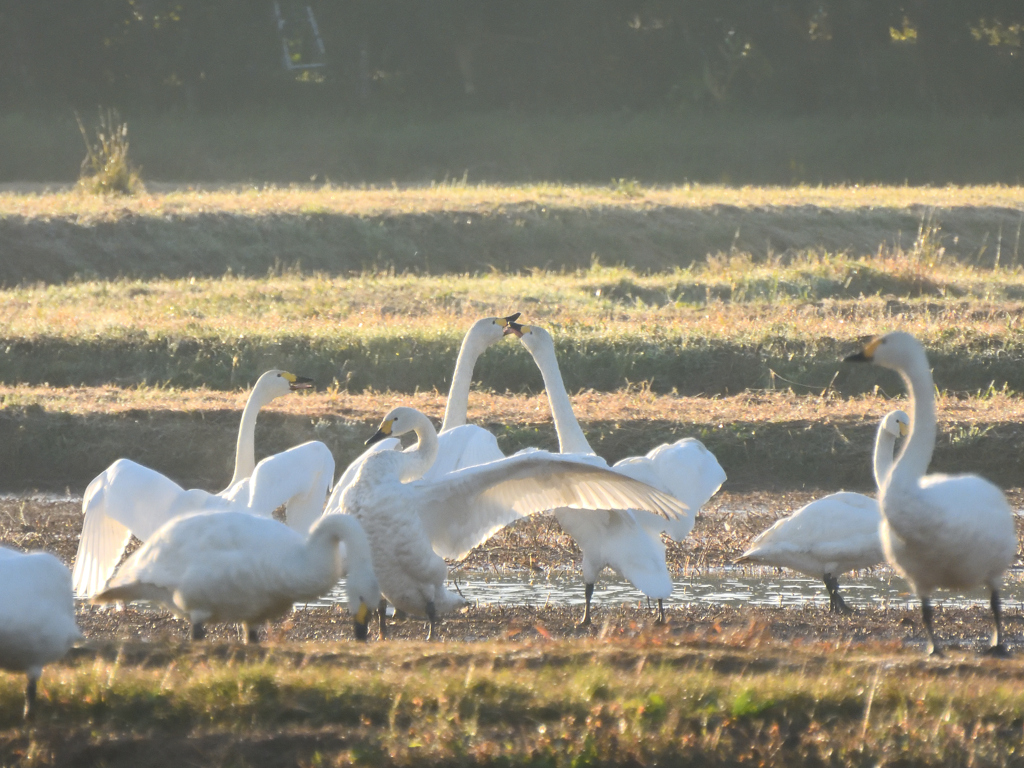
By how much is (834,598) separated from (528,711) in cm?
320

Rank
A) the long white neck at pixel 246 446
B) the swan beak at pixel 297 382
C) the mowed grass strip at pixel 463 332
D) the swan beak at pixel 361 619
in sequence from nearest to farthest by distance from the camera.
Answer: the swan beak at pixel 361 619 → the long white neck at pixel 246 446 → the swan beak at pixel 297 382 → the mowed grass strip at pixel 463 332

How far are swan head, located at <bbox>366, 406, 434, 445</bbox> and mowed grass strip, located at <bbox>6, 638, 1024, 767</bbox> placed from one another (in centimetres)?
216

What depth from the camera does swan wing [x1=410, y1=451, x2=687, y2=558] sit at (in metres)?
6.04

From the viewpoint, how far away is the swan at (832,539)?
→ 689 centimetres

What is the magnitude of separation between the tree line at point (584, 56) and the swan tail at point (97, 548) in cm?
2876

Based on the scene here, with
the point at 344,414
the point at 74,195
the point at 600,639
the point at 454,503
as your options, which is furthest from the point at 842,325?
the point at 74,195

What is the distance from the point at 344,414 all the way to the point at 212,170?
2218 centimetres

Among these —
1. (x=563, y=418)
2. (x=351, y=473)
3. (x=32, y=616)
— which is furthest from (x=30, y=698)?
(x=563, y=418)

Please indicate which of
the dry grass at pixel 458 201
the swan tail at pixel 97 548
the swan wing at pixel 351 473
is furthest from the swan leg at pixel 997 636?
the dry grass at pixel 458 201

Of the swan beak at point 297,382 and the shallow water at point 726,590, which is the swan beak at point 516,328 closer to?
the swan beak at point 297,382

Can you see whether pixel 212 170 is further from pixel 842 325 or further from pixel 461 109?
pixel 842 325

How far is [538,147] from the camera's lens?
32.8 m

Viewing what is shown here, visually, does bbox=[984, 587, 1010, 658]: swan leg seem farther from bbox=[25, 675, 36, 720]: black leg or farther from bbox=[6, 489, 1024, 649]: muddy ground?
bbox=[25, 675, 36, 720]: black leg

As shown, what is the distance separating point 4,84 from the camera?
33031 mm
